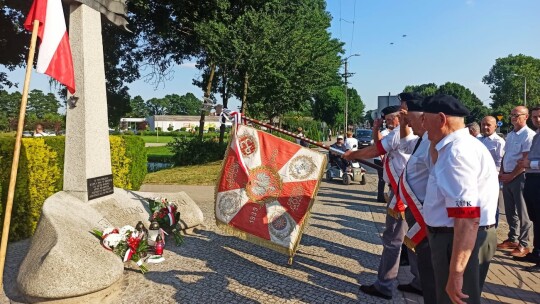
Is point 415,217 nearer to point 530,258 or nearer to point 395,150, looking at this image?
point 395,150

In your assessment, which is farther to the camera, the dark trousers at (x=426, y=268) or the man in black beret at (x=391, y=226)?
the man in black beret at (x=391, y=226)

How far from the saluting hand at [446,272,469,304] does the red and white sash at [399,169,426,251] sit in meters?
0.60

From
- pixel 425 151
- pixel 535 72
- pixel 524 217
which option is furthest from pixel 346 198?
pixel 535 72

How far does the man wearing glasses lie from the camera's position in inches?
233

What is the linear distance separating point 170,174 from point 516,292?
13.7 meters

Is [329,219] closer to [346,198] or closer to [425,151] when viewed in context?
[346,198]

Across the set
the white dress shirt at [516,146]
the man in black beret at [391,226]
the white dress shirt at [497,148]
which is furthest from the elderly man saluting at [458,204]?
the white dress shirt at [497,148]

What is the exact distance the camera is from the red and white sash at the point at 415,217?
294 centimetres

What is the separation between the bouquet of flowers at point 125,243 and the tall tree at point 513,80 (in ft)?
253

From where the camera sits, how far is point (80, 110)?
585 centimetres

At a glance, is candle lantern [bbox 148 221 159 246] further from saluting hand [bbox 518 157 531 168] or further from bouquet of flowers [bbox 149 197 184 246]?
saluting hand [bbox 518 157 531 168]

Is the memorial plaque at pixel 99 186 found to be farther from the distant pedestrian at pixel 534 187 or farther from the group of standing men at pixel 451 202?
the distant pedestrian at pixel 534 187

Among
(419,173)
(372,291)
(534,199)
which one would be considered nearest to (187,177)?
(372,291)

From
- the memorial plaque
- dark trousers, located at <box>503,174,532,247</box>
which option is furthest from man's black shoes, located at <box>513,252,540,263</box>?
the memorial plaque
